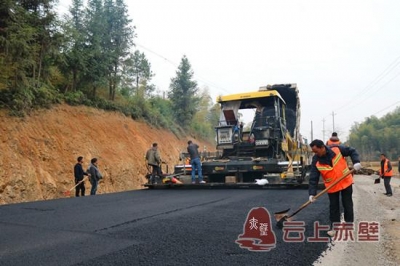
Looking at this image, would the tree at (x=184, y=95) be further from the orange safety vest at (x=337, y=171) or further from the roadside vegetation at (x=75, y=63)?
the orange safety vest at (x=337, y=171)

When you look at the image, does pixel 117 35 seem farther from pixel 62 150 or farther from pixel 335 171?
pixel 335 171

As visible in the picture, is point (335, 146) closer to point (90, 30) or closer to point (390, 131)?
Result: point (90, 30)

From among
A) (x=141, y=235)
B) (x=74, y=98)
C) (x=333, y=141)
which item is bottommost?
(x=141, y=235)

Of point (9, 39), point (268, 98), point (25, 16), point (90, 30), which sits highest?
point (90, 30)

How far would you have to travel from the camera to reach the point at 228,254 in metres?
3.36

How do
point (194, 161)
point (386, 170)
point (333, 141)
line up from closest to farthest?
point (333, 141) → point (194, 161) → point (386, 170)

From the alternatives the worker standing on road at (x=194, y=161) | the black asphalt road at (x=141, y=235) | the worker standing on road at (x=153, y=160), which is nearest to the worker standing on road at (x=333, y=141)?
the black asphalt road at (x=141, y=235)

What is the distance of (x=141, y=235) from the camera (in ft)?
13.3

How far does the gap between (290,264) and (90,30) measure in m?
18.5

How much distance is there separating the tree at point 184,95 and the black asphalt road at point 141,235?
2658cm

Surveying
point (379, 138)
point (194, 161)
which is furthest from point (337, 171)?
point (379, 138)

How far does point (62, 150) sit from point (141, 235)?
10.6 metres

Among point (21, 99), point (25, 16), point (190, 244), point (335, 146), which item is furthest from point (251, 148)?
point (25, 16)

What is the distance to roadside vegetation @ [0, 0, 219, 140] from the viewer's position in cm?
1185
